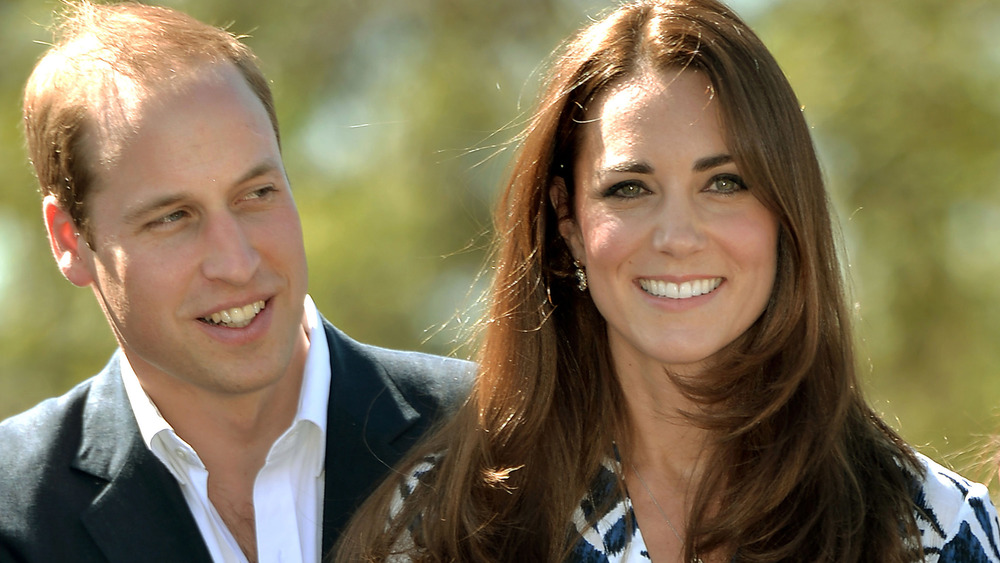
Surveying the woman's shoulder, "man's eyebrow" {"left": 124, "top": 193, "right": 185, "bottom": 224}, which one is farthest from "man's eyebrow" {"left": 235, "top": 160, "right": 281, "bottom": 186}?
the woman's shoulder

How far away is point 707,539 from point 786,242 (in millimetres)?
605

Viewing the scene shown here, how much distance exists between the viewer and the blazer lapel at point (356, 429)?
8.96ft

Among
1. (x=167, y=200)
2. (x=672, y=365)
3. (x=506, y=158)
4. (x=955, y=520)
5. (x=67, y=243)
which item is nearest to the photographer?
(x=955, y=520)

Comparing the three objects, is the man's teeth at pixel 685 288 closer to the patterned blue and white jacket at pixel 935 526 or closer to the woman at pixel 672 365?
the woman at pixel 672 365

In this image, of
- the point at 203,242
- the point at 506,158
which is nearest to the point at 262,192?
the point at 203,242

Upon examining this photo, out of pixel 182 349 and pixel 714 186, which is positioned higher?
pixel 714 186

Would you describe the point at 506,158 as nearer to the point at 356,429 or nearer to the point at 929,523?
the point at 356,429

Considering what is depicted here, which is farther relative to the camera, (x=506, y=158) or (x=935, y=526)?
(x=506, y=158)

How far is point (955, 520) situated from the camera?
230 centimetres

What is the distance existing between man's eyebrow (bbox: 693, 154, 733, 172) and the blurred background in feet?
12.4

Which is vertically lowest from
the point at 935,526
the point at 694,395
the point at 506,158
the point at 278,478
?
the point at 935,526

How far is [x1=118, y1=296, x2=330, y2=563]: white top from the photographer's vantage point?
2.69m

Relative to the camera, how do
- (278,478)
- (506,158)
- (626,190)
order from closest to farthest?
(626,190) → (278,478) → (506,158)

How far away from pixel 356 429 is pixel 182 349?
0.43m
